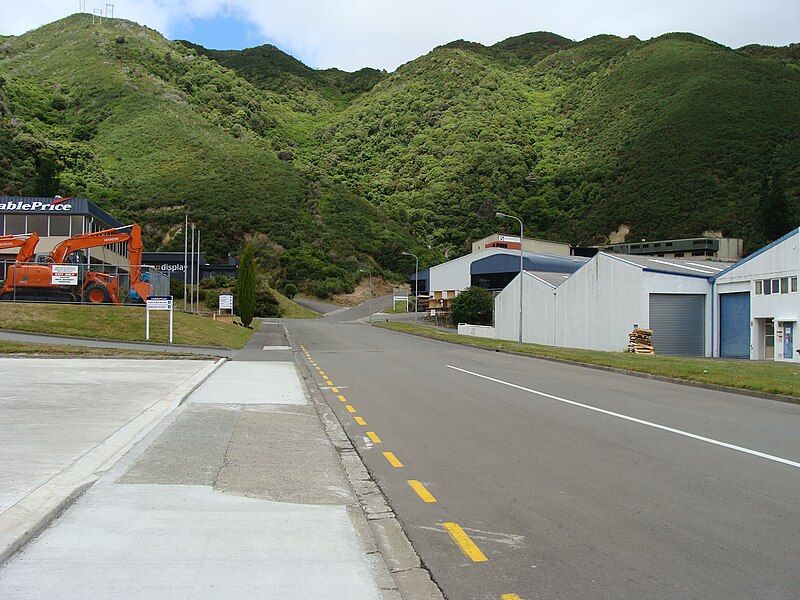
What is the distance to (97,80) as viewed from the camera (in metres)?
122

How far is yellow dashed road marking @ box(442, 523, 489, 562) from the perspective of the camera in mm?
5453

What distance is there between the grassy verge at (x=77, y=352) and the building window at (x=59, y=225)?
115ft

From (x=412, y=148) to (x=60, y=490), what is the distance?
142m

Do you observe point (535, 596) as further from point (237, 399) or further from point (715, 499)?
point (237, 399)

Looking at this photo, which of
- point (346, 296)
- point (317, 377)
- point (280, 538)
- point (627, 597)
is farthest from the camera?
point (346, 296)

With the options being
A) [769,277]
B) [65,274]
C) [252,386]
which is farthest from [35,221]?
[769,277]

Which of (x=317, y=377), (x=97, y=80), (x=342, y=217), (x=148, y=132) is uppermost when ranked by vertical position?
(x=97, y=80)

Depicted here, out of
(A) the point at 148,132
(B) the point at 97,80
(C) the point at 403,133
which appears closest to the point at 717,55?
(C) the point at 403,133

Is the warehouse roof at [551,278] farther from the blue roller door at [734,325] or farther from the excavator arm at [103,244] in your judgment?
the excavator arm at [103,244]

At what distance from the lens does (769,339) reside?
1419 inches

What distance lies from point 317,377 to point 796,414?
1227cm

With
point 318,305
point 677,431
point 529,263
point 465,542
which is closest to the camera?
point 465,542

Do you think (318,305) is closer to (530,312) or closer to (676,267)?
(530,312)

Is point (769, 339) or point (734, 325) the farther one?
point (734, 325)
